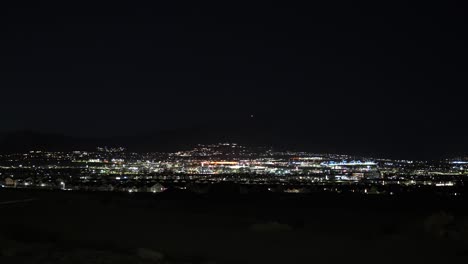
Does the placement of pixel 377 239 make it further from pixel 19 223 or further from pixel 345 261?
pixel 19 223

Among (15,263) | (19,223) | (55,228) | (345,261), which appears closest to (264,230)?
(345,261)

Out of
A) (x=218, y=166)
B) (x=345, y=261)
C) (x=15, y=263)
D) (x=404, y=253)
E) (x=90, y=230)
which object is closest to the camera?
(x=15, y=263)

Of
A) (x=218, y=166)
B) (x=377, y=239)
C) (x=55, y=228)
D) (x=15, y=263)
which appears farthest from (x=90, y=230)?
(x=218, y=166)

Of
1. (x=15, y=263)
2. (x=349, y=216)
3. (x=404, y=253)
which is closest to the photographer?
(x=15, y=263)

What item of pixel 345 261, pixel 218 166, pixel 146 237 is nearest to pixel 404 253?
pixel 345 261

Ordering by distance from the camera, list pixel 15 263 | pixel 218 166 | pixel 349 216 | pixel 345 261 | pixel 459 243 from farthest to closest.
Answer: pixel 218 166, pixel 349 216, pixel 459 243, pixel 345 261, pixel 15 263

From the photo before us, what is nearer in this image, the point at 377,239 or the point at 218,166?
the point at 377,239

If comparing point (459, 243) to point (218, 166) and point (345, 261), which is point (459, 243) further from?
point (218, 166)

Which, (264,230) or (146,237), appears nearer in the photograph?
(146,237)

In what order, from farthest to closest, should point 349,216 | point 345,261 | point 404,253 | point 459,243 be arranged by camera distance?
point 349,216, point 459,243, point 404,253, point 345,261
